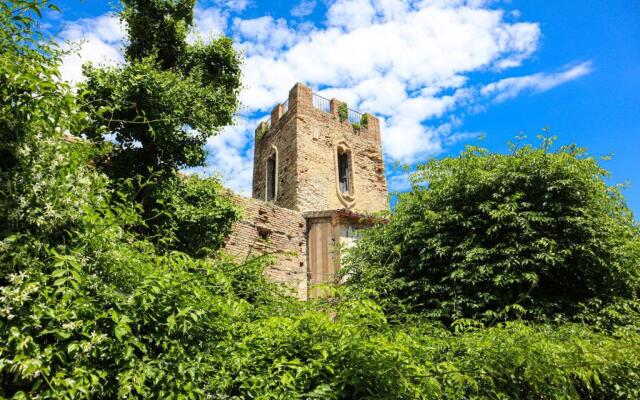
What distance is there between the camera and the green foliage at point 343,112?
17.6m

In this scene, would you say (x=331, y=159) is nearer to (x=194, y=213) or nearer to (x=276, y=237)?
(x=276, y=237)

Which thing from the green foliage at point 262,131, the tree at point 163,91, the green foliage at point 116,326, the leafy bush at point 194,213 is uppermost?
the green foliage at point 262,131

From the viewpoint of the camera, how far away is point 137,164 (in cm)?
822

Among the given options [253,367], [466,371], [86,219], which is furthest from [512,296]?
[86,219]

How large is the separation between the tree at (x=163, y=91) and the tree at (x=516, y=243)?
4538mm

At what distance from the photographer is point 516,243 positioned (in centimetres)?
670

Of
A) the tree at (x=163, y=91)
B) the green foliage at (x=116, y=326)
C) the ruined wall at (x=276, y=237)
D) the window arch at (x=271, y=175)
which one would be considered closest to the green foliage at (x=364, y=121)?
the window arch at (x=271, y=175)

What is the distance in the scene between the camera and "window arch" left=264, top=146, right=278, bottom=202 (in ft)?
55.1

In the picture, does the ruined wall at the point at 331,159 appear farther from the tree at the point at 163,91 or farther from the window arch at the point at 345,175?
the tree at the point at 163,91

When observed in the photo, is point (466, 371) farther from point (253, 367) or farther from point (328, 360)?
point (253, 367)

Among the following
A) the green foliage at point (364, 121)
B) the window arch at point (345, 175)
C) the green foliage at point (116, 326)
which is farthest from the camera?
the green foliage at point (364, 121)

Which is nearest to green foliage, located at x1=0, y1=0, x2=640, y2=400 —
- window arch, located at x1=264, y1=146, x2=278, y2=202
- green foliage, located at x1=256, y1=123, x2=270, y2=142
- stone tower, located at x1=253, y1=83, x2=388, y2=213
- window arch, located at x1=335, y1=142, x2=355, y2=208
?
stone tower, located at x1=253, y1=83, x2=388, y2=213

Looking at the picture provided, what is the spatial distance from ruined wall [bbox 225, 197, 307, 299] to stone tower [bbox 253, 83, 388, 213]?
8.91 feet

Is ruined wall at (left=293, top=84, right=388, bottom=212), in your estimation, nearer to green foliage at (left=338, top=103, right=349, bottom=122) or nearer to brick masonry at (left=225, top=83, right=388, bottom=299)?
brick masonry at (left=225, top=83, right=388, bottom=299)
